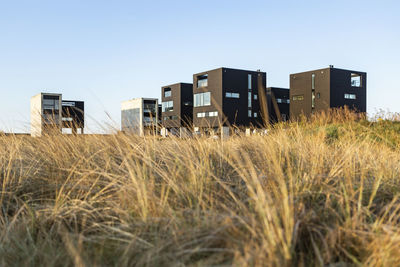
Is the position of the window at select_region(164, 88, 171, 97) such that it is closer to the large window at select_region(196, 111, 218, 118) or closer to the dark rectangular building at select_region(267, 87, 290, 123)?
the large window at select_region(196, 111, 218, 118)

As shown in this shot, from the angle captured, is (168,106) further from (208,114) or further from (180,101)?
(208,114)

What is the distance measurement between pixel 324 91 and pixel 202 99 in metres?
13.6

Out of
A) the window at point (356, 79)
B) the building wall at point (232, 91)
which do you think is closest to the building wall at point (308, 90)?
the building wall at point (232, 91)

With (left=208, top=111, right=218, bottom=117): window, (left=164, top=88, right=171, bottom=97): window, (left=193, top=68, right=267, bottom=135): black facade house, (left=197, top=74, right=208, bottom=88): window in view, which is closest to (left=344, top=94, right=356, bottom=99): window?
(left=193, top=68, right=267, bottom=135): black facade house

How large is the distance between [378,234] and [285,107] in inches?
1706

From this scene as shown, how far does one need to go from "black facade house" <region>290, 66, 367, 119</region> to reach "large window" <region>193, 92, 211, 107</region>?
30.8ft

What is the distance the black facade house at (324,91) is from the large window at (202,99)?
30.8ft

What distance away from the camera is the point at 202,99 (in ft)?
124

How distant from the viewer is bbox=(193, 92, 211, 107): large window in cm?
3672

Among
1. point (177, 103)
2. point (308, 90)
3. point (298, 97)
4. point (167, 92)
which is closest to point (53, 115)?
point (308, 90)

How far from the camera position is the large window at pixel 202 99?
120ft

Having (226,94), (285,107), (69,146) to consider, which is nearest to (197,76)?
(226,94)

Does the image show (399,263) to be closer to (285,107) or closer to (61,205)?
(61,205)

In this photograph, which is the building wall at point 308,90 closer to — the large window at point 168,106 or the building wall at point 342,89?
the building wall at point 342,89
